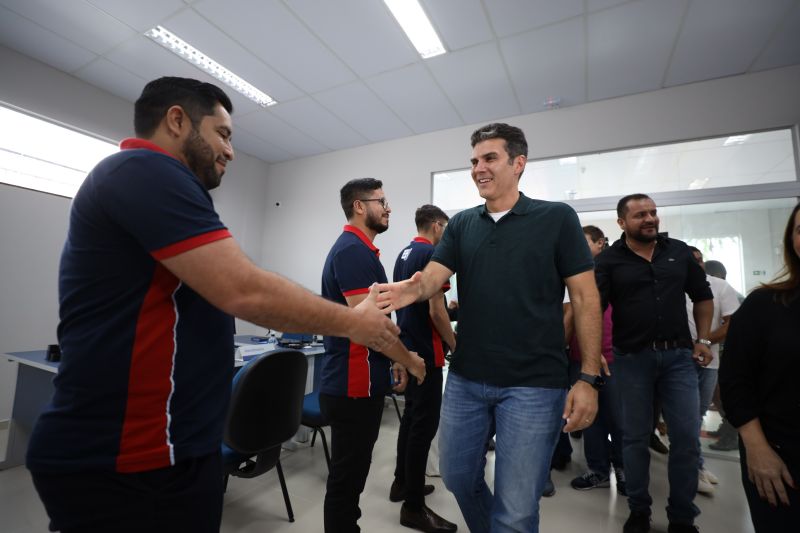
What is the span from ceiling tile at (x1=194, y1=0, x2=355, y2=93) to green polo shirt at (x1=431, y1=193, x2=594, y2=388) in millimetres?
2766

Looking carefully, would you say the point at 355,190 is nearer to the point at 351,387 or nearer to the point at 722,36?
the point at 351,387

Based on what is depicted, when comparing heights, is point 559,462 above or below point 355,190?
below

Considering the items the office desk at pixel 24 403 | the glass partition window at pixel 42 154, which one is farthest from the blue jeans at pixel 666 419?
the glass partition window at pixel 42 154

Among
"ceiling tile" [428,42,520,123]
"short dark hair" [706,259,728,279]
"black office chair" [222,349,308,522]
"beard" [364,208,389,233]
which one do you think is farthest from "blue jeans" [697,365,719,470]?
"ceiling tile" [428,42,520,123]

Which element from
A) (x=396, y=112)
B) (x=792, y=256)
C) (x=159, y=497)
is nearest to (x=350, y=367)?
(x=159, y=497)

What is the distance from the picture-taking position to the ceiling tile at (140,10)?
2857 mm

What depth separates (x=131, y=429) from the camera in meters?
0.73

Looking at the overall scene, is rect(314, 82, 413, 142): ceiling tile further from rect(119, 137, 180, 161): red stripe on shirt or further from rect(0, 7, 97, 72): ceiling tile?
rect(119, 137, 180, 161): red stripe on shirt

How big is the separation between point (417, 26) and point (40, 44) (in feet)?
11.6

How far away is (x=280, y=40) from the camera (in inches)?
128

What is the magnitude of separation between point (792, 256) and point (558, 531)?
5.81 feet

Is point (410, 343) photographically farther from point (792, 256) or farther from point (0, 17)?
point (0, 17)

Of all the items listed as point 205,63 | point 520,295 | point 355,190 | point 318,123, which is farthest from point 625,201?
point 205,63

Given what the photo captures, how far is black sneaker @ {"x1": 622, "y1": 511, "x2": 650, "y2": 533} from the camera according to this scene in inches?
77.6
